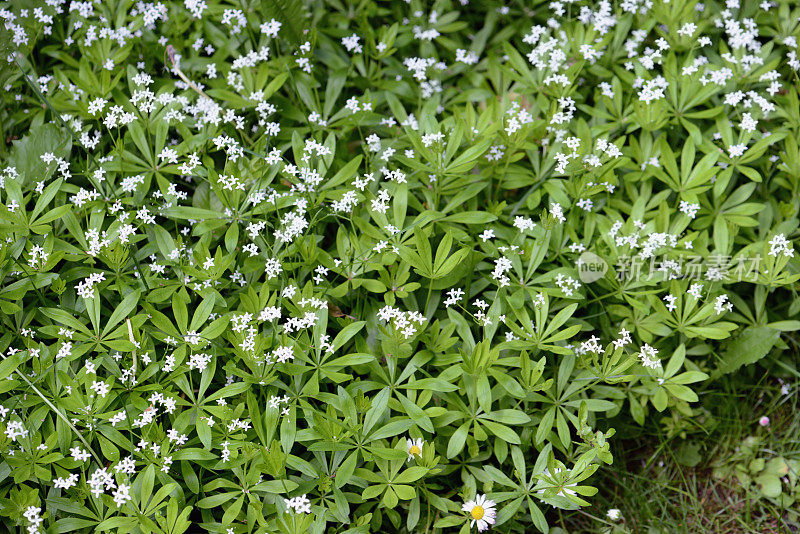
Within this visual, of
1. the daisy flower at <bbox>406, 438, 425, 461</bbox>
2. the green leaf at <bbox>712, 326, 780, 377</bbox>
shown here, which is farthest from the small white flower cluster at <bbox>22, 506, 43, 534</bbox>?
the green leaf at <bbox>712, 326, 780, 377</bbox>

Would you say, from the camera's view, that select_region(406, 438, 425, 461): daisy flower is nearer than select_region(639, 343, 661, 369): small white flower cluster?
Yes

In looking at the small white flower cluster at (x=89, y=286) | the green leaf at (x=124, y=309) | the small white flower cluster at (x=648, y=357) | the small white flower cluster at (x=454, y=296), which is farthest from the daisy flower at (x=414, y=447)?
the small white flower cluster at (x=89, y=286)

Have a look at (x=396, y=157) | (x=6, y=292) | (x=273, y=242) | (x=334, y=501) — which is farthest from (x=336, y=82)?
(x=334, y=501)

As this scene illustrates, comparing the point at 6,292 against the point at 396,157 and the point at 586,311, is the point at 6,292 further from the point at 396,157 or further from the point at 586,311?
the point at 586,311

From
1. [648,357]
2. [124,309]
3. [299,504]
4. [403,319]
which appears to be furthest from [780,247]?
[124,309]

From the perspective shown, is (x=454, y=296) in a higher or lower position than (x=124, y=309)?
lower

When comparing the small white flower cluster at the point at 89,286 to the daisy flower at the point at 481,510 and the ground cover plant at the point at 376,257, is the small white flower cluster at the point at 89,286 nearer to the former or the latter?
the ground cover plant at the point at 376,257

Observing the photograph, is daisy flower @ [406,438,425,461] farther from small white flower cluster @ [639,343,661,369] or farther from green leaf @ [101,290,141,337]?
green leaf @ [101,290,141,337]

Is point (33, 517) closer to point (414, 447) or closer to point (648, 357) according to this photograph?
point (414, 447)
